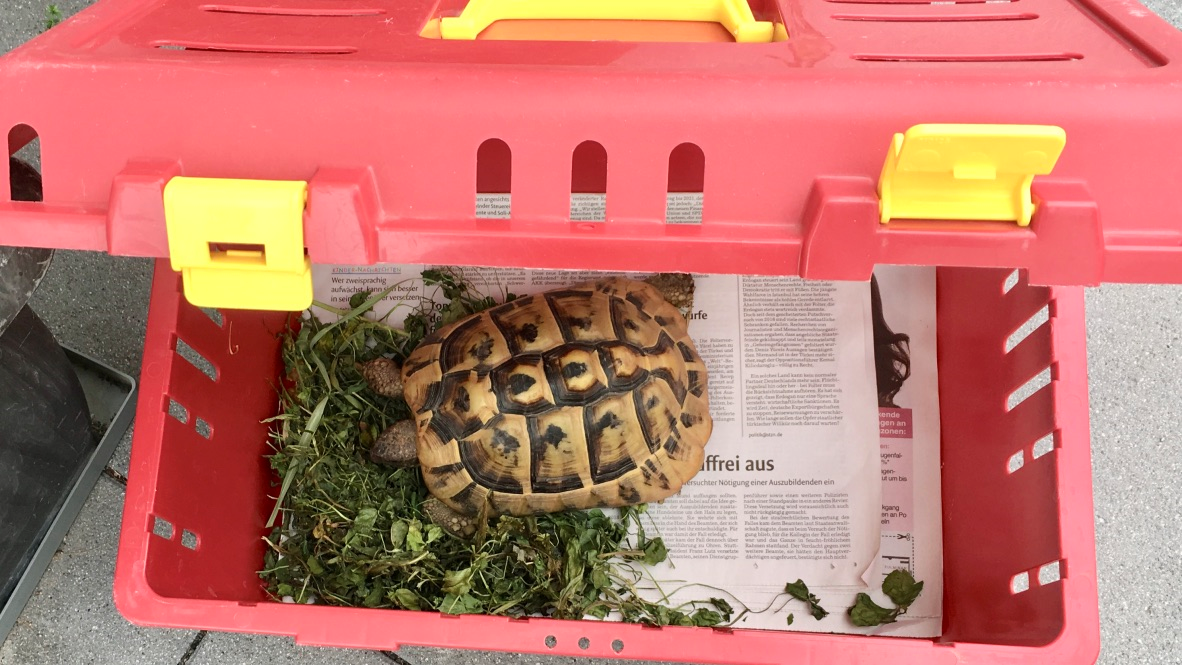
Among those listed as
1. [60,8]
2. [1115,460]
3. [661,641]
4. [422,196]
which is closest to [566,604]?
[661,641]

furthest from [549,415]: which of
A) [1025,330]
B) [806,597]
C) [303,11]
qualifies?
[1025,330]

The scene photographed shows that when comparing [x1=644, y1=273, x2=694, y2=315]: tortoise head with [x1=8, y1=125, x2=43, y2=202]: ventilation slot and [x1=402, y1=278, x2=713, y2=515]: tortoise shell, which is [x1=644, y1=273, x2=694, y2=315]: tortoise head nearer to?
[x1=402, y1=278, x2=713, y2=515]: tortoise shell

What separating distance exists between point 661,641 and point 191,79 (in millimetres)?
689

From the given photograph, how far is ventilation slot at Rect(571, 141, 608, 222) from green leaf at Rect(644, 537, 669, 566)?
1.69 ft

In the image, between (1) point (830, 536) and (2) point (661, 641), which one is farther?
(1) point (830, 536)

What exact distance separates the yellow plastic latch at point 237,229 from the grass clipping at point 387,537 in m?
0.46

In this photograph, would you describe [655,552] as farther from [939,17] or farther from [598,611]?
[939,17]

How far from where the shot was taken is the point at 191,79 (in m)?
0.65

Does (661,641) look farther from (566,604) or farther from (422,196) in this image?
(422,196)

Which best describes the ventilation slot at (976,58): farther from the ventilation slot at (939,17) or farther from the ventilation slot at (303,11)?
the ventilation slot at (303,11)

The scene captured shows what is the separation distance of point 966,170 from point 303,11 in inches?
24.1

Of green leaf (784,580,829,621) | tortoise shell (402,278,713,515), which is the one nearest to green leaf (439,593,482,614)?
tortoise shell (402,278,713,515)

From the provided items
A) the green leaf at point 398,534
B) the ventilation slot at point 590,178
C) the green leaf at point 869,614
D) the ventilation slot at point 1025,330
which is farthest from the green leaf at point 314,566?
the ventilation slot at point 1025,330

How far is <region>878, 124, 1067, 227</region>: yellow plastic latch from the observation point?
0.55 m
